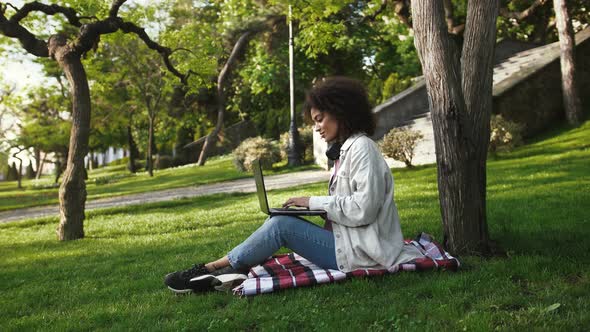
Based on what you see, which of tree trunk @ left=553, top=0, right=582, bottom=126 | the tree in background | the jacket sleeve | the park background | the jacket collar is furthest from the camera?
tree trunk @ left=553, top=0, right=582, bottom=126

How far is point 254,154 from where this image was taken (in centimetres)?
2188

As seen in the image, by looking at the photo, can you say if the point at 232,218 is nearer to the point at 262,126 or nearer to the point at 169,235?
the point at 169,235

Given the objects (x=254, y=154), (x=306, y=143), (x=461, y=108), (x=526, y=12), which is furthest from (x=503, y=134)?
(x=306, y=143)

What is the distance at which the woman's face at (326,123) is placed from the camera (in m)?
4.59

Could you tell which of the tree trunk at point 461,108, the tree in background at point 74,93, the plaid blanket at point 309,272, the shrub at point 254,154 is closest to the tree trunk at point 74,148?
the tree in background at point 74,93

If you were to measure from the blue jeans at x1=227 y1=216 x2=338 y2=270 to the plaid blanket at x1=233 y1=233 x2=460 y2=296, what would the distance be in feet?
0.54

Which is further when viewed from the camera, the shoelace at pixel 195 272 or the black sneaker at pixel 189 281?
the shoelace at pixel 195 272

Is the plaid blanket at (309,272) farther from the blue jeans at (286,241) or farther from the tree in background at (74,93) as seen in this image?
the tree in background at (74,93)

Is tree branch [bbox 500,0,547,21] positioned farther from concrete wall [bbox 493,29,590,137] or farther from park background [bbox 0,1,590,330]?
concrete wall [bbox 493,29,590,137]

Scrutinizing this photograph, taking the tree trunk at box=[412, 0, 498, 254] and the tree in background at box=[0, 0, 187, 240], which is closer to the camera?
the tree trunk at box=[412, 0, 498, 254]

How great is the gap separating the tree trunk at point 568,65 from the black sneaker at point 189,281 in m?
14.6

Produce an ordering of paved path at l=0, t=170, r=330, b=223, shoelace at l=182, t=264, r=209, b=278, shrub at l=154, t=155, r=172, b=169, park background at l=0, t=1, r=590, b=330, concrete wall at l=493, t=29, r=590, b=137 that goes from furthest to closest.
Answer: shrub at l=154, t=155, r=172, b=169 → concrete wall at l=493, t=29, r=590, b=137 → paved path at l=0, t=170, r=330, b=223 → shoelace at l=182, t=264, r=209, b=278 → park background at l=0, t=1, r=590, b=330

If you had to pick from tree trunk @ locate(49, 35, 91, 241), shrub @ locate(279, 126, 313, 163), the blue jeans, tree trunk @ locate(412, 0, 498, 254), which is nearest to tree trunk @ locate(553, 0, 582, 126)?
shrub @ locate(279, 126, 313, 163)

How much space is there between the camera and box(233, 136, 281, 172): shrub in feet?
71.7
